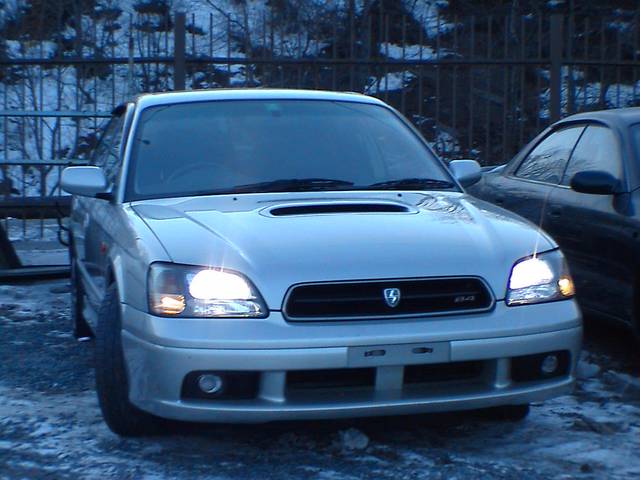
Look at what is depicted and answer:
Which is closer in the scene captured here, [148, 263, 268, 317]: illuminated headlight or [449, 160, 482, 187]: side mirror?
[148, 263, 268, 317]: illuminated headlight

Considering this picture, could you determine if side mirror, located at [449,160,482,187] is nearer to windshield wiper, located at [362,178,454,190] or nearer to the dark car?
windshield wiper, located at [362,178,454,190]

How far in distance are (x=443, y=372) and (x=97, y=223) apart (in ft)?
6.97

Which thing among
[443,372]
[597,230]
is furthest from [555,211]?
[443,372]

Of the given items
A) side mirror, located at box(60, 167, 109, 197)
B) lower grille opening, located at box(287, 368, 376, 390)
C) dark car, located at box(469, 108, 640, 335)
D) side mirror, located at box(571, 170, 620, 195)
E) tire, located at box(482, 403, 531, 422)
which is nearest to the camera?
lower grille opening, located at box(287, 368, 376, 390)

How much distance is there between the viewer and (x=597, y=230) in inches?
237

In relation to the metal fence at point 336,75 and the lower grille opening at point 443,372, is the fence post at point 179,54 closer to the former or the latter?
the metal fence at point 336,75

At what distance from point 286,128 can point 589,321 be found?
2672 millimetres

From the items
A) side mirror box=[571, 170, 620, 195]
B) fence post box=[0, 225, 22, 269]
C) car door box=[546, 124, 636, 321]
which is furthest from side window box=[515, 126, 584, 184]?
fence post box=[0, 225, 22, 269]

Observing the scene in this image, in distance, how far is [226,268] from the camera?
403cm

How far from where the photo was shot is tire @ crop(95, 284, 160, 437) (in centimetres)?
433

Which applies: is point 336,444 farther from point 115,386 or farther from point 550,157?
point 550,157

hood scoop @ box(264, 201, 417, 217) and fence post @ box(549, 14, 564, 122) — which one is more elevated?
fence post @ box(549, 14, 564, 122)

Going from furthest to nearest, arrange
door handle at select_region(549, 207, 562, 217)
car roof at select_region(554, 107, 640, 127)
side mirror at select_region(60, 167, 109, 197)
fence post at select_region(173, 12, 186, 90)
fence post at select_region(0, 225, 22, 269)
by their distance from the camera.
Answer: fence post at select_region(173, 12, 186, 90) → fence post at select_region(0, 225, 22, 269) → door handle at select_region(549, 207, 562, 217) → car roof at select_region(554, 107, 640, 127) → side mirror at select_region(60, 167, 109, 197)

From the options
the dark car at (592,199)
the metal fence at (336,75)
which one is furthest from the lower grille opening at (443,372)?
the metal fence at (336,75)
